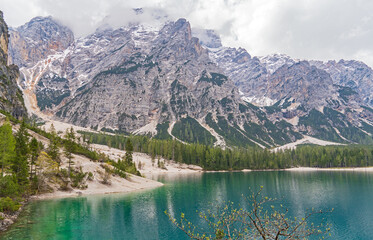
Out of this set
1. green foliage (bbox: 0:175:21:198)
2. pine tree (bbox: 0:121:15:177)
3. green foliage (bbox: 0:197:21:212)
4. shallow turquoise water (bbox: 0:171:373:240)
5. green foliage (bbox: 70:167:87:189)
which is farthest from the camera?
green foliage (bbox: 70:167:87:189)

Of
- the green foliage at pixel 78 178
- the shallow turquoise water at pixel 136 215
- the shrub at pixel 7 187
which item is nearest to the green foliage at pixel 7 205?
the shallow turquoise water at pixel 136 215

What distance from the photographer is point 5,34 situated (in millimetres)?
177750

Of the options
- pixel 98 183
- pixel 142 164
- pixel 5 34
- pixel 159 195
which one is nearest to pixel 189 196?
pixel 159 195

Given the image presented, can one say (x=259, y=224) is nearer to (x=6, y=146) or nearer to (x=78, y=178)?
(x=6, y=146)

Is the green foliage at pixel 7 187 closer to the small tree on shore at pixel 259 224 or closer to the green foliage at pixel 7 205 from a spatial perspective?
the green foliage at pixel 7 205

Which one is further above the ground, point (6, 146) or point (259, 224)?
point (6, 146)

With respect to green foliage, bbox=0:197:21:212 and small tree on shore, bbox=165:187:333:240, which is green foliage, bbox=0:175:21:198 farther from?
small tree on shore, bbox=165:187:333:240

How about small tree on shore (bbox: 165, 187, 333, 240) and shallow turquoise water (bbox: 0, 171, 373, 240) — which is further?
shallow turquoise water (bbox: 0, 171, 373, 240)

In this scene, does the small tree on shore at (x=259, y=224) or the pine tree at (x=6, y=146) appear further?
the pine tree at (x=6, y=146)

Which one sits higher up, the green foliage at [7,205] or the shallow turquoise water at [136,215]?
the green foliage at [7,205]

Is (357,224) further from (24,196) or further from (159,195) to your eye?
(24,196)

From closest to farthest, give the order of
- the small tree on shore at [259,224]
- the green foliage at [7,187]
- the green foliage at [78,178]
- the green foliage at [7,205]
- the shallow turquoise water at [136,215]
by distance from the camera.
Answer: the small tree on shore at [259,224]
the shallow turquoise water at [136,215]
the green foliage at [7,205]
the green foliage at [7,187]
the green foliage at [78,178]

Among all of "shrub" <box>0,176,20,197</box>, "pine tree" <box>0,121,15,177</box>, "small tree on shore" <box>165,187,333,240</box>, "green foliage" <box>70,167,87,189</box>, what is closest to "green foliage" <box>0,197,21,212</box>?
"shrub" <box>0,176,20,197</box>


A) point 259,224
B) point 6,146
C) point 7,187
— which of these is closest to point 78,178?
point 6,146
